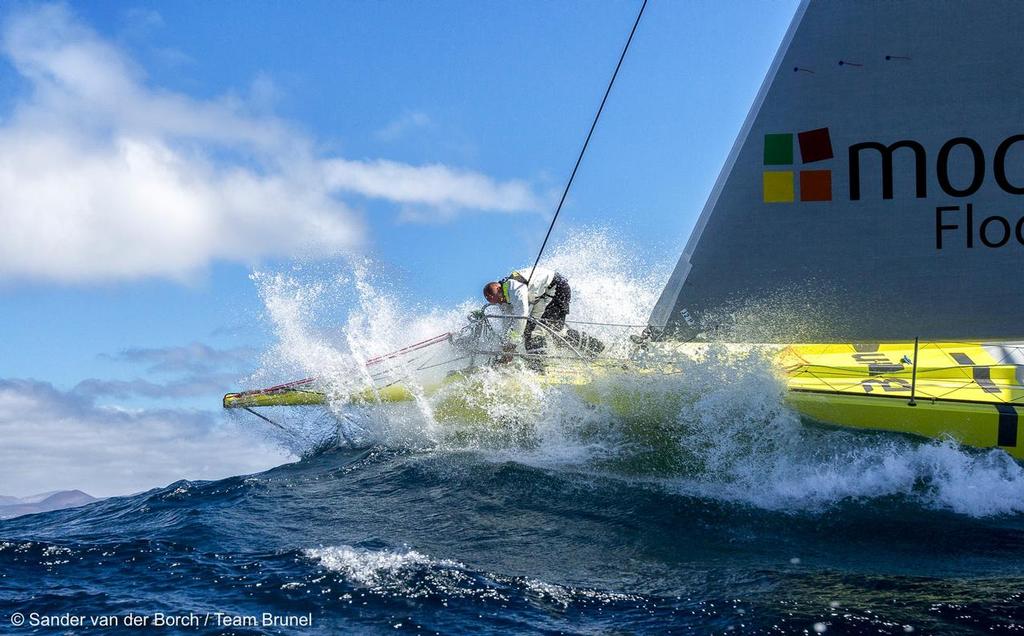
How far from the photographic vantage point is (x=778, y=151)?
5.72 m

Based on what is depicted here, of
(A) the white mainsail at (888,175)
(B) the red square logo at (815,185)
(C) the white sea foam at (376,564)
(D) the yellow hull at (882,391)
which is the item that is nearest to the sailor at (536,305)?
(D) the yellow hull at (882,391)

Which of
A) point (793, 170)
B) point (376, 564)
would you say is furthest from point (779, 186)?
point (376, 564)

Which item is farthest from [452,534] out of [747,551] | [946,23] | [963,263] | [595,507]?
[946,23]

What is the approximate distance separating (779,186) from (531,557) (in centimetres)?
310

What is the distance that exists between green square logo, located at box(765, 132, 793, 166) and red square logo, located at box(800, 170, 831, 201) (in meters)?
0.14

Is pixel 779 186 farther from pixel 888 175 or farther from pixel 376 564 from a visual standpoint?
pixel 376 564

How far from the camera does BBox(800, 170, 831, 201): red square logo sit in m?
5.70

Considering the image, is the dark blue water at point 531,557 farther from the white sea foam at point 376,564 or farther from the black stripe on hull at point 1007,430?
the black stripe on hull at point 1007,430

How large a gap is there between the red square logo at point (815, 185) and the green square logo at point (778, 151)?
0.47 feet

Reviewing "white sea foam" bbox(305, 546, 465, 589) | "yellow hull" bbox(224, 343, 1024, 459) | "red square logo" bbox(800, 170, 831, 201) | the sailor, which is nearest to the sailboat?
"red square logo" bbox(800, 170, 831, 201)

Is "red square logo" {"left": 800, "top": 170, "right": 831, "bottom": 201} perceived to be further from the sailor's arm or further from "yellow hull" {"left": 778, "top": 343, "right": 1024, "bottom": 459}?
the sailor's arm

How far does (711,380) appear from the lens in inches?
253

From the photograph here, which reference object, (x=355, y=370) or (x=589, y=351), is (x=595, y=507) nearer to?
(x=589, y=351)

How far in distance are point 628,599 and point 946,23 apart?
173 inches
